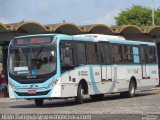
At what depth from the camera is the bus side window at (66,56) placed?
73.5 ft

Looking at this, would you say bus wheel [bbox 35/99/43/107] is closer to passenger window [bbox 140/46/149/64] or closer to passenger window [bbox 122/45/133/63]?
passenger window [bbox 122/45/133/63]

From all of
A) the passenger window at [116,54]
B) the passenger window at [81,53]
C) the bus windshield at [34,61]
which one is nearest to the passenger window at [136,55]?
the passenger window at [116,54]

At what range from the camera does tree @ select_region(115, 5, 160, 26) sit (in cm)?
9922

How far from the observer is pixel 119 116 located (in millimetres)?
16984

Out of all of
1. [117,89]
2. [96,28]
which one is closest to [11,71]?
[117,89]

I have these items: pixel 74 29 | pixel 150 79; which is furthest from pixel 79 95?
pixel 74 29

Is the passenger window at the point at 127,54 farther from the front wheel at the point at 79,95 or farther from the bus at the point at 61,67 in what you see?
the front wheel at the point at 79,95

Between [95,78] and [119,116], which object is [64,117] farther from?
[95,78]

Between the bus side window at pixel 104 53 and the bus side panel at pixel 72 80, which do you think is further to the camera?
the bus side window at pixel 104 53

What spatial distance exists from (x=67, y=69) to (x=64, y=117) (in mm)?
6025

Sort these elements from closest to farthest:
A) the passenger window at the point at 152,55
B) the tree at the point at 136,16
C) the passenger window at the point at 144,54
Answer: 1. the passenger window at the point at 144,54
2. the passenger window at the point at 152,55
3. the tree at the point at 136,16

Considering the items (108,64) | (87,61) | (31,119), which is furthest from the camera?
(108,64)

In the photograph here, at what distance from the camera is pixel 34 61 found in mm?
22281

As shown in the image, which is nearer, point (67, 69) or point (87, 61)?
point (67, 69)
